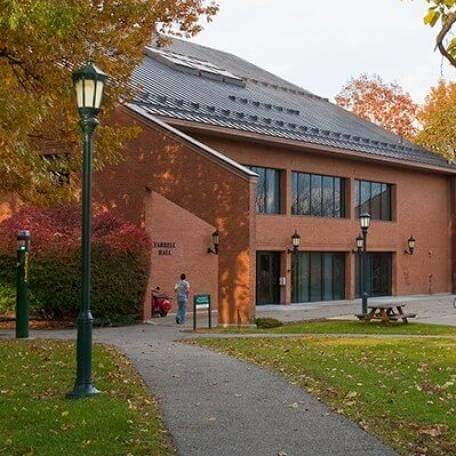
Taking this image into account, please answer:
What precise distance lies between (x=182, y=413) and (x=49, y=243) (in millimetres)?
15573

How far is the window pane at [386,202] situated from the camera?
3872cm

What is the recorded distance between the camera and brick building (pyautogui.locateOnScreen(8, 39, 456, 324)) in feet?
79.6

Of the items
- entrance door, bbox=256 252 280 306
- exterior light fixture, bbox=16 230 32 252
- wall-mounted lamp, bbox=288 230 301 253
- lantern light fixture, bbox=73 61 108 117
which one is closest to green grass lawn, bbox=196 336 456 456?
lantern light fixture, bbox=73 61 108 117

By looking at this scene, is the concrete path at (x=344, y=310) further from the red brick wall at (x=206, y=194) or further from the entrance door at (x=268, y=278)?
the red brick wall at (x=206, y=194)

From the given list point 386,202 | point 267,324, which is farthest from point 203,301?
point 386,202

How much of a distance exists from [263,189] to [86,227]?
23.3 meters

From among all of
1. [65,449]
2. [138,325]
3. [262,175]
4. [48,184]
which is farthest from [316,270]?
→ [65,449]

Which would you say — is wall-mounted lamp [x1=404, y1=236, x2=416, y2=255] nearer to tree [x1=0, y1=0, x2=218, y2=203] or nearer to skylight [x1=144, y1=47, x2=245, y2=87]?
skylight [x1=144, y1=47, x2=245, y2=87]

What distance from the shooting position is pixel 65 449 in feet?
21.0

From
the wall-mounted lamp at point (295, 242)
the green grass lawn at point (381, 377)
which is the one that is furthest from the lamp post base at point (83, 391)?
the wall-mounted lamp at point (295, 242)

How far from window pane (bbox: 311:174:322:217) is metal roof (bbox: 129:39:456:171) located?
1.77 metres

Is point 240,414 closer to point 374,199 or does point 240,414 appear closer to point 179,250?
point 179,250

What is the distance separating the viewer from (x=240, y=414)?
8016 millimetres

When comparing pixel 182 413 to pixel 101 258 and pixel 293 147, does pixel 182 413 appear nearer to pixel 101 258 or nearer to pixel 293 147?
pixel 101 258
